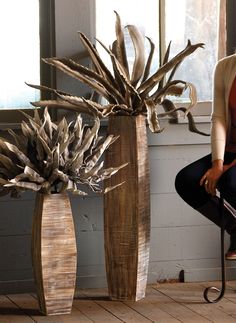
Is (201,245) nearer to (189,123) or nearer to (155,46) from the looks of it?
(189,123)

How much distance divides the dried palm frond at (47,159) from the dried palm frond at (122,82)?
21cm

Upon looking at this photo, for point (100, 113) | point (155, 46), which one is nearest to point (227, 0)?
point (155, 46)

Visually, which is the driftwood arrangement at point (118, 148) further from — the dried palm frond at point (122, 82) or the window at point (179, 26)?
the window at point (179, 26)

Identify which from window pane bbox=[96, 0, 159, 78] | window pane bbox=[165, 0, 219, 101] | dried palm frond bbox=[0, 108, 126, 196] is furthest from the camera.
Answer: window pane bbox=[165, 0, 219, 101]

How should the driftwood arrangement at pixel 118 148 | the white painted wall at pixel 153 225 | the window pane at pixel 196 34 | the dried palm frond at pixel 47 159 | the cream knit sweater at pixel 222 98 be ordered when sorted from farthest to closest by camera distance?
the window pane at pixel 196 34, the white painted wall at pixel 153 225, the cream knit sweater at pixel 222 98, the driftwood arrangement at pixel 118 148, the dried palm frond at pixel 47 159

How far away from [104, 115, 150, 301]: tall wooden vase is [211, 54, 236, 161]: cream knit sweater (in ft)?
1.23

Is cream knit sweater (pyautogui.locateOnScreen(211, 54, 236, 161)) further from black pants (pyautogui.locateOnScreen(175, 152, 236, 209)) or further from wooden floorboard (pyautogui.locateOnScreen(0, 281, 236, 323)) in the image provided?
wooden floorboard (pyautogui.locateOnScreen(0, 281, 236, 323))

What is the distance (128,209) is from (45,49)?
3.41 feet

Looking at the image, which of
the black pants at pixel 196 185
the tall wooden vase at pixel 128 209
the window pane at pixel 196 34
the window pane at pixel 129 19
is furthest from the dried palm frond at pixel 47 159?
the window pane at pixel 196 34

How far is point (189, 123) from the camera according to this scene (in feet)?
14.4

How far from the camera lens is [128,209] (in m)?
4.27

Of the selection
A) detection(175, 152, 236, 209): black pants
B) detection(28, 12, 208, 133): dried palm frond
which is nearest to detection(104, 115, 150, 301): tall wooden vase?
detection(28, 12, 208, 133): dried palm frond

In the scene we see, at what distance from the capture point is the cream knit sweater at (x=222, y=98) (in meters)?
4.28

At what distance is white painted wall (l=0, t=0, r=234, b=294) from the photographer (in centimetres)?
455
